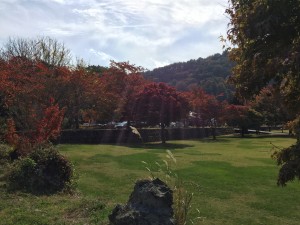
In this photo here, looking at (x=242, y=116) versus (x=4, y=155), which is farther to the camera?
(x=242, y=116)

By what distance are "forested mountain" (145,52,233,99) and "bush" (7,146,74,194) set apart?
83824 millimetres

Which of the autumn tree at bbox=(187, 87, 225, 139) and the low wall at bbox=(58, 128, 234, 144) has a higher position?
the autumn tree at bbox=(187, 87, 225, 139)

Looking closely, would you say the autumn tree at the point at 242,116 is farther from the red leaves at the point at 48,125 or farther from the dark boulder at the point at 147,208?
the dark boulder at the point at 147,208

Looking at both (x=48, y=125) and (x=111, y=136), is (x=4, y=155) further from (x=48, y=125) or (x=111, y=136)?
(x=111, y=136)

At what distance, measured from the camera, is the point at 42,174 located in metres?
12.2

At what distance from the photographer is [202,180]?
15.3 meters

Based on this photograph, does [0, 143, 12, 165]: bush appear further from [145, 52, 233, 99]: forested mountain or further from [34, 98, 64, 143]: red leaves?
[145, 52, 233, 99]: forested mountain

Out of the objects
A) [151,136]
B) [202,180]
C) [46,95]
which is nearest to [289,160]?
[202,180]

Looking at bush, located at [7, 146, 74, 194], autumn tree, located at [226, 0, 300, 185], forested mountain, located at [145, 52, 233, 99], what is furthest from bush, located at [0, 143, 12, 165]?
forested mountain, located at [145, 52, 233, 99]

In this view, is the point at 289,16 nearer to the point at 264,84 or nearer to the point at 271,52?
the point at 271,52

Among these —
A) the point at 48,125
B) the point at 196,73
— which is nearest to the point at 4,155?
the point at 48,125

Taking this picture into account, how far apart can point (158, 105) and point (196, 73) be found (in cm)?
8199

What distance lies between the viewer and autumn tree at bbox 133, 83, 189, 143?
36.5 metres

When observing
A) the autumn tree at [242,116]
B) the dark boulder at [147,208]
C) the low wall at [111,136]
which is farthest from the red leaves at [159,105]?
the dark boulder at [147,208]
